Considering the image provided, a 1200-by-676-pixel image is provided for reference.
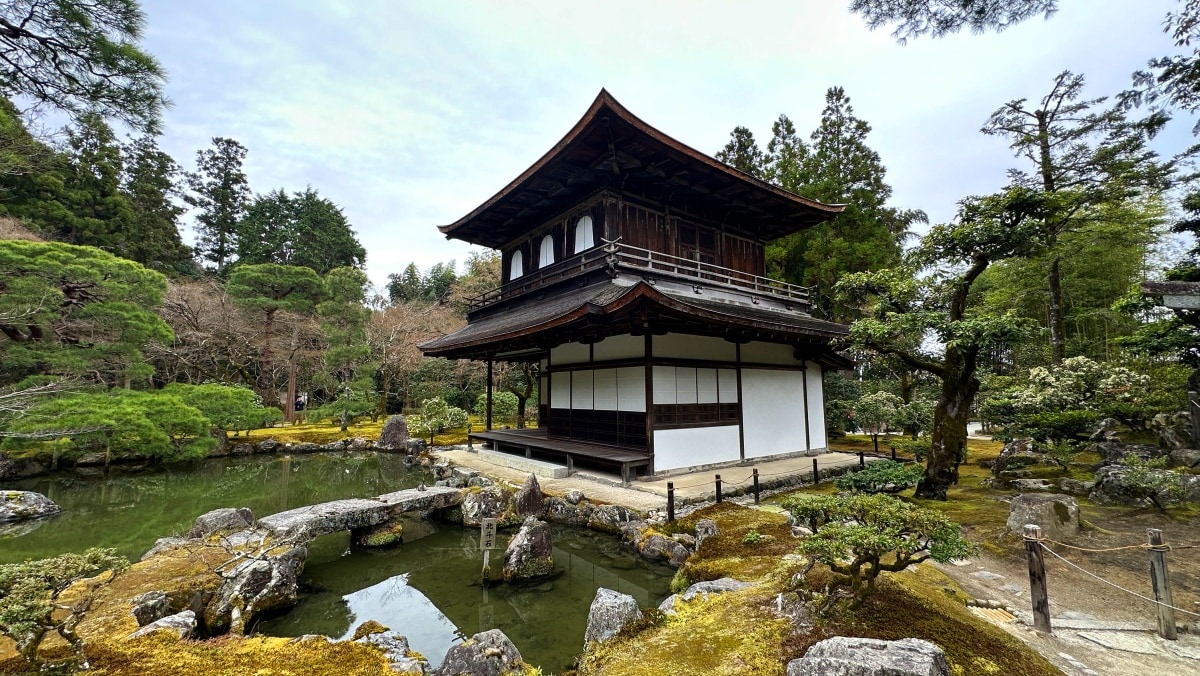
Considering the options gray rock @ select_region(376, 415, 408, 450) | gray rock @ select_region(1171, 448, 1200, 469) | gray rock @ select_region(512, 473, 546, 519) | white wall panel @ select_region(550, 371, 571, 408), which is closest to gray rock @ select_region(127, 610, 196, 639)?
gray rock @ select_region(512, 473, 546, 519)

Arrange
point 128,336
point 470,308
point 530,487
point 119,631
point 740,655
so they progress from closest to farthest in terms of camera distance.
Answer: point 740,655, point 119,631, point 530,487, point 128,336, point 470,308

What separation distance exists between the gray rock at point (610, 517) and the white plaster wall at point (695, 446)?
2.13m

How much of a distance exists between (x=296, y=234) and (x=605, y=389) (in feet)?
115

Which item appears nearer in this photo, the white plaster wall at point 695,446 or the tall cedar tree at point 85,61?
the tall cedar tree at point 85,61

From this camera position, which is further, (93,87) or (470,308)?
(470,308)

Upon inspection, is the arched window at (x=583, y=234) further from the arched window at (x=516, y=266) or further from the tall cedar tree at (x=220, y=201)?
the tall cedar tree at (x=220, y=201)

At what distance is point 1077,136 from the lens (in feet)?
46.1

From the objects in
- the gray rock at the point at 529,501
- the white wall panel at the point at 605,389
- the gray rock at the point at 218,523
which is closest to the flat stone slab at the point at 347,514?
the gray rock at the point at 218,523

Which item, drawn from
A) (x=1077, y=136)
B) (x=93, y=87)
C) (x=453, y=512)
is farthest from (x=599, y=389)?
(x=1077, y=136)

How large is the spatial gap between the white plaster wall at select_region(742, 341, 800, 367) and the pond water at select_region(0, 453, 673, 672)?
6018 mm

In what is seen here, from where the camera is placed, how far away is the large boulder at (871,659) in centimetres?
227

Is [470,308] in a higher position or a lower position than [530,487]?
higher

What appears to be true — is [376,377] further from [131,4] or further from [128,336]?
[131,4]

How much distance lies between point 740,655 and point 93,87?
8393 mm
